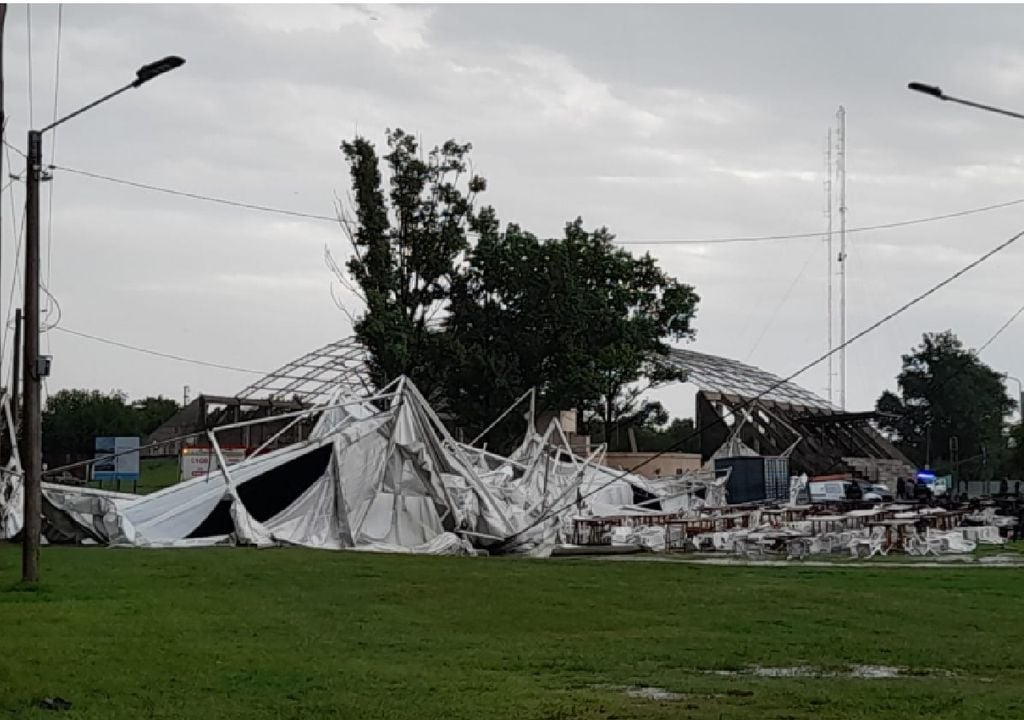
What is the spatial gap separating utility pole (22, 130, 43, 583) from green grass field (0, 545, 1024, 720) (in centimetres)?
85

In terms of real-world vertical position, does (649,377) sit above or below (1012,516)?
above

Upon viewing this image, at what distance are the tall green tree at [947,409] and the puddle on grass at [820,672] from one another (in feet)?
327

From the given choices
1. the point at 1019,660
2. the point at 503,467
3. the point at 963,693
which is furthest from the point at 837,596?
the point at 503,467

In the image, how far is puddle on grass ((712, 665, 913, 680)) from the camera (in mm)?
12461

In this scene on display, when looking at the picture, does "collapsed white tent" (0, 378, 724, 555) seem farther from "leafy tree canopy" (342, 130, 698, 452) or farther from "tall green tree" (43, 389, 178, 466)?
"tall green tree" (43, 389, 178, 466)

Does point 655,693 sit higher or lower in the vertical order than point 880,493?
lower

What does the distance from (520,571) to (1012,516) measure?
2345 centimetres

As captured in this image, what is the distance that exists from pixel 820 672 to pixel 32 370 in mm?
11948

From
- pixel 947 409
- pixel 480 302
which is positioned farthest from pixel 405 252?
pixel 947 409

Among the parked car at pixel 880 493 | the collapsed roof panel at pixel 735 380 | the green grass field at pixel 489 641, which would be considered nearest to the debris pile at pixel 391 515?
the green grass field at pixel 489 641

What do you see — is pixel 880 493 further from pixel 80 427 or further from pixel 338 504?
pixel 80 427

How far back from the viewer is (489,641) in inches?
587

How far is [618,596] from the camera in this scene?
2031 cm

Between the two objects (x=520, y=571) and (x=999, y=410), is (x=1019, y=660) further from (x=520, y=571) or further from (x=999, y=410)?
(x=999, y=410)
